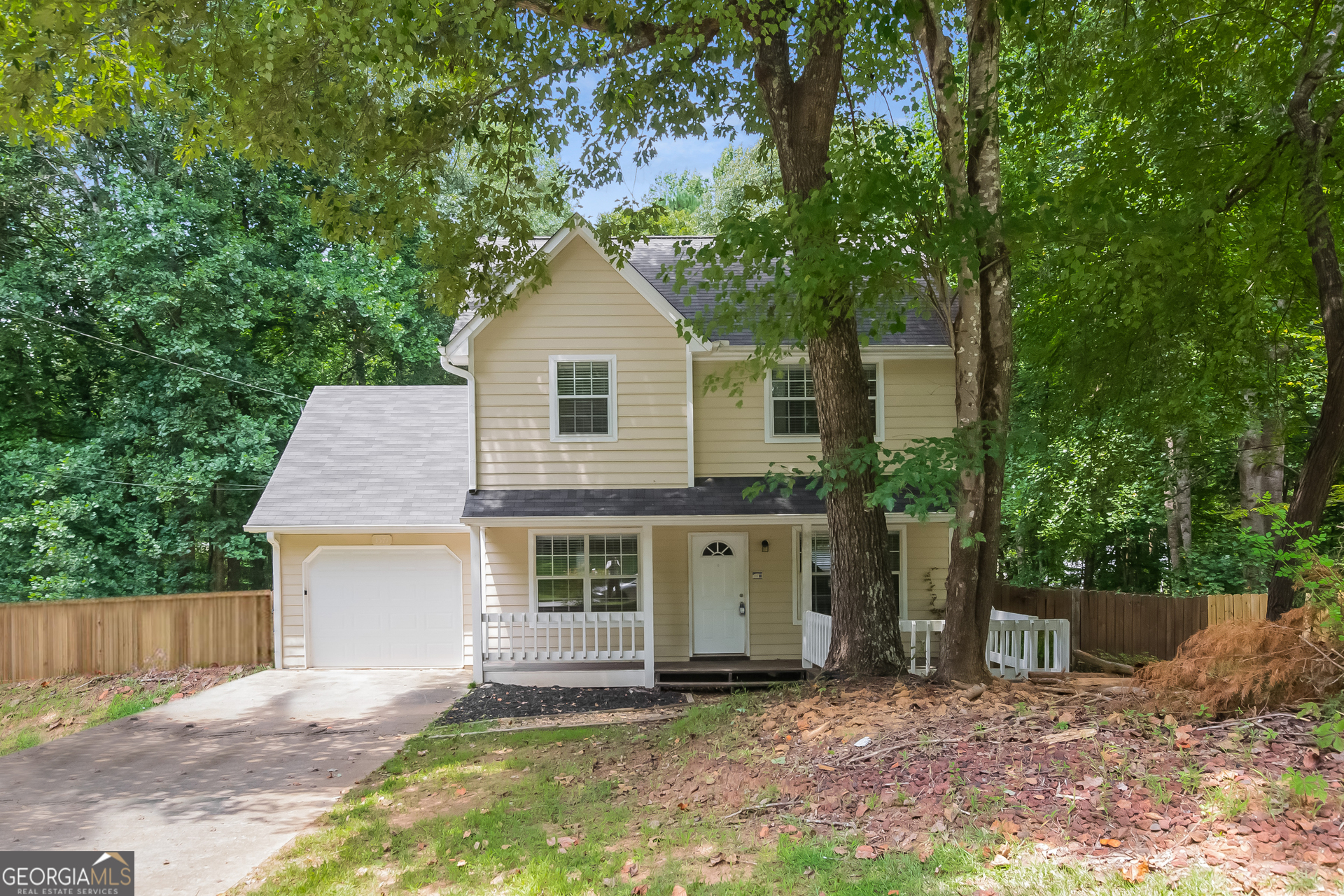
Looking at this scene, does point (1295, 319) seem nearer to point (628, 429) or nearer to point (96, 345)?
point (628, 429)

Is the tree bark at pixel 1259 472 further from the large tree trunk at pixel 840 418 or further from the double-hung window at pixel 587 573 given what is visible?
the double-hung window at pixel 587 573

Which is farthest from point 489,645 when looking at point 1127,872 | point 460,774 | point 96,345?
point 96,345

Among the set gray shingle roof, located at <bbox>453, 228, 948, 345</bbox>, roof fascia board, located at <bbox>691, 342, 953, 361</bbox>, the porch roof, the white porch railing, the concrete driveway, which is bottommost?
the concrete driveway

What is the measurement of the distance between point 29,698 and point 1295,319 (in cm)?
1875

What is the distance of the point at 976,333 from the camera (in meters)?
7.28

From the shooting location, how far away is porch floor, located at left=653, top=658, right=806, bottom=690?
12609 millimetres

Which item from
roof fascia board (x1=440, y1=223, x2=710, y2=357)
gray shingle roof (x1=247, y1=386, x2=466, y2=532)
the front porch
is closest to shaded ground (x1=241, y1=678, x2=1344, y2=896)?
the front porch

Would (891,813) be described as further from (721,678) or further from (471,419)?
(471,419)

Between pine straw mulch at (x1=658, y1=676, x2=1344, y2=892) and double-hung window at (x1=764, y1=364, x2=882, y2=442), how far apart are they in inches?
273

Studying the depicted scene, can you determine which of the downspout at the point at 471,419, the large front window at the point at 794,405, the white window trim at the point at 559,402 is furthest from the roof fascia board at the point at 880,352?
the downspout at the point at 471,419

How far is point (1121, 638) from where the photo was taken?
12953mm

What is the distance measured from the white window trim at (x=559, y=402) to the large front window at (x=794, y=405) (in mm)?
2580

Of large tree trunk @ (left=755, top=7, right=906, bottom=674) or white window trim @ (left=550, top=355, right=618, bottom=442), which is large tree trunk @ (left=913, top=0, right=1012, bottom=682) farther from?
white window trim @ (left=550, top=355, right=618, bottom=442)

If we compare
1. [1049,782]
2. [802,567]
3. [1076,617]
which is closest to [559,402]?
[802,567]
